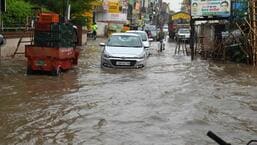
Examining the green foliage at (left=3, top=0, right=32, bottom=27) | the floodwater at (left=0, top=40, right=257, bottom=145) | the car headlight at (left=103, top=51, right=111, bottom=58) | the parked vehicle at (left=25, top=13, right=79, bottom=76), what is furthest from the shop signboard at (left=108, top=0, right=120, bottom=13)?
the parked vehicle at (left=25, top=13, right=79, bottom=76)

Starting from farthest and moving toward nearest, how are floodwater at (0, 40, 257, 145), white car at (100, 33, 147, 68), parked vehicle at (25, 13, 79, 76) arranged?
white car at (100, 33, 147, 68) < parked vehicle at (25, 13, 79, 76) < floodwater at (0, 40, 257, 145)

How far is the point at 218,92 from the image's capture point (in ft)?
48.9

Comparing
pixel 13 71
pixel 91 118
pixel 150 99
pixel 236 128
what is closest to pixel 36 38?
pixel 13 71

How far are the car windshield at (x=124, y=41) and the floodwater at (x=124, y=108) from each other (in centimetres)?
296

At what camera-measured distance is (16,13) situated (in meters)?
27.5

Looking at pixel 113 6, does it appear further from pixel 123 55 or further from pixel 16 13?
pixel 123 55

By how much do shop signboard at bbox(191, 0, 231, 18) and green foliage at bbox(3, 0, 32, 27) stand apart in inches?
339

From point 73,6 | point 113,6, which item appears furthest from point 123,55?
point 113,6

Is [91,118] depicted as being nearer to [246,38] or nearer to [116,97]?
[116,97]

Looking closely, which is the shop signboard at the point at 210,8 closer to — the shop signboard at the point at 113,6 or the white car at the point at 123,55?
the white car at the point at 123,55

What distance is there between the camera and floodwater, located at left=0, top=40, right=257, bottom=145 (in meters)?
8.83

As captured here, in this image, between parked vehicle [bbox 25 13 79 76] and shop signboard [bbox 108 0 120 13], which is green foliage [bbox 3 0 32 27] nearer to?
parked vehicle [bbox 25 13 79 76]

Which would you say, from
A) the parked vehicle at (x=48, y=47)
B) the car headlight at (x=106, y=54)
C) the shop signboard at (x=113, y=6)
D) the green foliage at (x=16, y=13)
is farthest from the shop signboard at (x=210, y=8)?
the shop signboard at (x=113, y=6)

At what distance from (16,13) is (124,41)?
24.9ft
